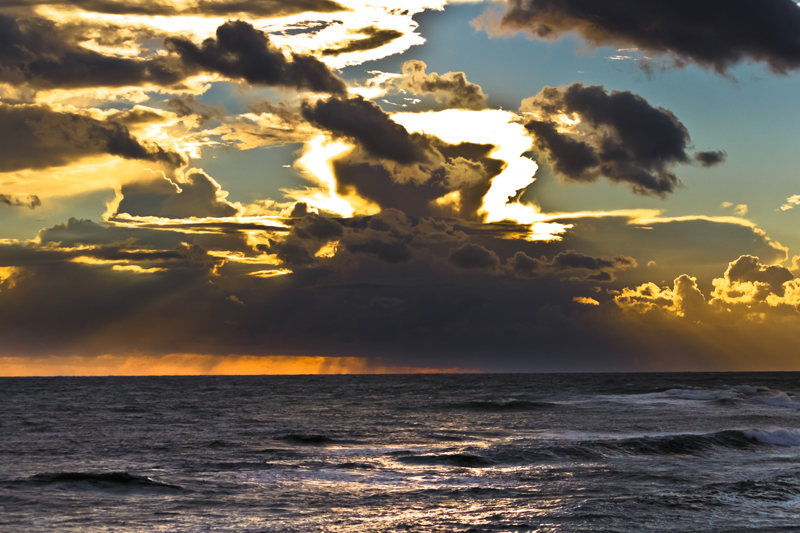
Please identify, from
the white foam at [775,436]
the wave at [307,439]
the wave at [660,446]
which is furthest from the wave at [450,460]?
the white foam at [775,436]

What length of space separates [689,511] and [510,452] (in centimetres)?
1525

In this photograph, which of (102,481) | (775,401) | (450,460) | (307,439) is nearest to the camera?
(102,481)

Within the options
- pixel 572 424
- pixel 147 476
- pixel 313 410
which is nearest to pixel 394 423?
pixel 572 424

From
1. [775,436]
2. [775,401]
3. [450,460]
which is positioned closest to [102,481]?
[450,460]

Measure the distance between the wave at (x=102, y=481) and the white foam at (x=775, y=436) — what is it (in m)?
34.2

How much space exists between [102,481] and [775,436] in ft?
126

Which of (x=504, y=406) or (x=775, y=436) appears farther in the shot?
(x=504, y=406)

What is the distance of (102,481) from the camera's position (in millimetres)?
26328

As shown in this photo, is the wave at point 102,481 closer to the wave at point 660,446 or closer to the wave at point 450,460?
the wave at point 450,460

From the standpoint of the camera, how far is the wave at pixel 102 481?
25373 millimetres

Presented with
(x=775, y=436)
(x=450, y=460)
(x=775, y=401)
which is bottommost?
(x=775, y=401)

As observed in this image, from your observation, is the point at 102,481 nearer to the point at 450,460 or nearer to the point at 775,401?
the point at 450,460

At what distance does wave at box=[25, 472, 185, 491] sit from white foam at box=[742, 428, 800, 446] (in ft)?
112

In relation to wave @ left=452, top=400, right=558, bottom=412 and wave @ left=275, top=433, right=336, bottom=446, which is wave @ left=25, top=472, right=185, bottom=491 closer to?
wave @ left=275, top=433, right=336, bottom=446
